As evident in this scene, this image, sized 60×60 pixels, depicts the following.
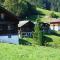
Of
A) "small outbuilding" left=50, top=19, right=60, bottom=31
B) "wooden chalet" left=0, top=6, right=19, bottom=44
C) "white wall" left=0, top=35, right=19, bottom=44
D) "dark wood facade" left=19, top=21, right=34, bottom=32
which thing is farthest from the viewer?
"small outbuilding" left=50, top=19, right=60, bottom=31

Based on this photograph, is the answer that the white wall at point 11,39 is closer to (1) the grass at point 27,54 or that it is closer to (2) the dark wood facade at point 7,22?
(2) the dark wood facade at point 7,22

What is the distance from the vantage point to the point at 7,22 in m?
48.2

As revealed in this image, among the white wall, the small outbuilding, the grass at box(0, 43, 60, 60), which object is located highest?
the grass at box(0, 43, 60, 60)

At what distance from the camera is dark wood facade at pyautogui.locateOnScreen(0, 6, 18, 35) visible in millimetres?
47969

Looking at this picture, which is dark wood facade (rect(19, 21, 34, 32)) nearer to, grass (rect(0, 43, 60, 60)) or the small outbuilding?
the small outbuilding

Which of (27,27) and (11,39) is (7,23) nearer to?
(11,39)

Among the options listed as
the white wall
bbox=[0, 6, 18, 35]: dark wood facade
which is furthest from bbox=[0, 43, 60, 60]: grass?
bbox=[0, 6, 18, 35]: dark wood facade

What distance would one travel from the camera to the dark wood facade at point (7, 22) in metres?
48.0

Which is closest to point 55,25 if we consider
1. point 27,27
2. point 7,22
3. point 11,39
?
point 27,27

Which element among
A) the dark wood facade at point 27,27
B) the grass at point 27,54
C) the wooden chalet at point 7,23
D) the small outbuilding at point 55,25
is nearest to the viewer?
the grass at point 27,54

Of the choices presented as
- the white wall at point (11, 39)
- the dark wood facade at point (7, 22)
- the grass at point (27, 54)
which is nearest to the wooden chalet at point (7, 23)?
the dark wood facade at point (7, 22)

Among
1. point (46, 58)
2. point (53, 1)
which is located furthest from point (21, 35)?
point (53, 1)

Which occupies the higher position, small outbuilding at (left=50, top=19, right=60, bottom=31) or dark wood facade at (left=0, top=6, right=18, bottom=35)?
dark wood facade at (left=0, top=6, right=18, bottom=35)

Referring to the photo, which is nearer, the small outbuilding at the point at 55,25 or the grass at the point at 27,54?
the grass at the point at 27,54
